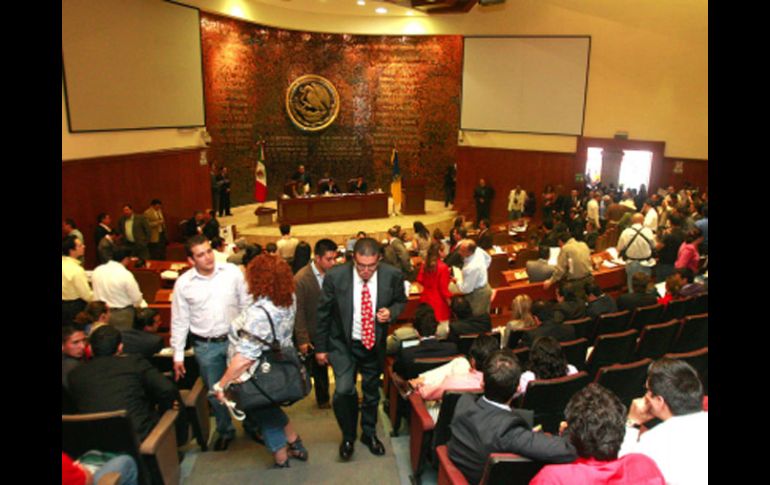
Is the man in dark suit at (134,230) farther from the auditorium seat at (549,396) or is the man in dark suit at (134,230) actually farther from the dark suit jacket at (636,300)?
the auditorium seat at (549,396)

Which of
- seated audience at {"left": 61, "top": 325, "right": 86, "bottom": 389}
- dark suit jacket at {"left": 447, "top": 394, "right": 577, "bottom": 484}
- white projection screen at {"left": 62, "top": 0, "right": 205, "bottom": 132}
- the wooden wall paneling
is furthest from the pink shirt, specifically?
white projection screen at {"left": 62, "top": 0, "right": 205, "bottom": 132}

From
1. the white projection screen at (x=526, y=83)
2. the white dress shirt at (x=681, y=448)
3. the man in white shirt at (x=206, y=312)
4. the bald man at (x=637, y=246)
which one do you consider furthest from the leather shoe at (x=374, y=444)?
the white projection screen at (x=526, y=83)

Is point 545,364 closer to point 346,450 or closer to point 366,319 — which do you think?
point 366,319

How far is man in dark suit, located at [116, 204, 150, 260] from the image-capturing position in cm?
968

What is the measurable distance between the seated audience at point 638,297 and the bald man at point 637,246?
6.34ft

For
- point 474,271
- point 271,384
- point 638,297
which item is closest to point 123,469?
point 271,384

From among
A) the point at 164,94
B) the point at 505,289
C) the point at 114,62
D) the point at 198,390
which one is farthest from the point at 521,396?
the point at 164,94

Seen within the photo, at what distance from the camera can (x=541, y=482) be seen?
80.8 inches

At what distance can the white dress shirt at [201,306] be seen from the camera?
150 inches

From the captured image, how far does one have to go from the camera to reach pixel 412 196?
49.9ft

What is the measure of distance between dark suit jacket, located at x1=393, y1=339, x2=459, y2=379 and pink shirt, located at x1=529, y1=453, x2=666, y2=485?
1.88m

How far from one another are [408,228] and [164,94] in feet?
21.6

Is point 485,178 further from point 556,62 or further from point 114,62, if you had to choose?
point 114,62

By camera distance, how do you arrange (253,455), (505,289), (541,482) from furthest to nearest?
(505,289) < (253,455) < (541,482)
